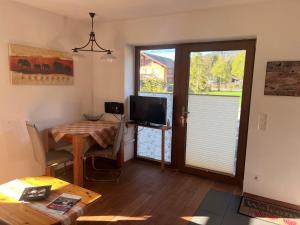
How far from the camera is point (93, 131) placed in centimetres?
307

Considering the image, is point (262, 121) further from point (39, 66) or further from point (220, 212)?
point (39, 66)

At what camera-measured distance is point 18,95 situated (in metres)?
2.87

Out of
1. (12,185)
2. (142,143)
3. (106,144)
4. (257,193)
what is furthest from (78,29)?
(257,193)

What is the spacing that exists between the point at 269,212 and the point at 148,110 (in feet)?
6.80

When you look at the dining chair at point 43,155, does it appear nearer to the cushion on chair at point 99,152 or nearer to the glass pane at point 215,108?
the cushion on chair at point 99,152

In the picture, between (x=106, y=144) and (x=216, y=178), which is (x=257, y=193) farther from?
(x=106, y=144)

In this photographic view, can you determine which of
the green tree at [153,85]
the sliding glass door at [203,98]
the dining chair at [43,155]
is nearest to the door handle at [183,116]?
the sliding glass door at [203,98]

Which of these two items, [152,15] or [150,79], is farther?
[150,79]

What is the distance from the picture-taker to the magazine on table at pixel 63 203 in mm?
1703

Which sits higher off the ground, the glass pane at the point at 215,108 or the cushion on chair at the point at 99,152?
the glass pane at the point at 215,108

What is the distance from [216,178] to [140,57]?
229 centimetres

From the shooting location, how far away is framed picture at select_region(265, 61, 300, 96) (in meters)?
2.45

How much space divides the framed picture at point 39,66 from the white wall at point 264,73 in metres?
1.72

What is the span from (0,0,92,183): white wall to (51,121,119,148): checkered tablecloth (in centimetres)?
31
